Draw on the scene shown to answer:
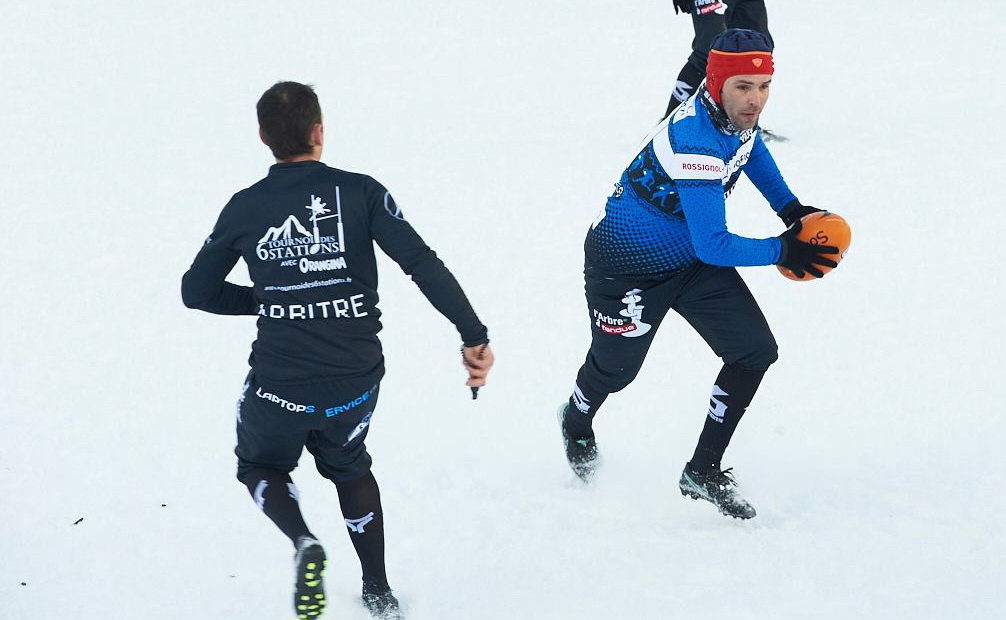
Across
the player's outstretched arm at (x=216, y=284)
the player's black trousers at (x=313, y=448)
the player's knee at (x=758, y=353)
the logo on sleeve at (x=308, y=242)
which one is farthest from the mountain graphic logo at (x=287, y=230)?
the player's knee at (x=758, y=353)

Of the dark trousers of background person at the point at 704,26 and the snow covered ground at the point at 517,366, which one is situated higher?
the dark trousers of background person at the point at 704,26

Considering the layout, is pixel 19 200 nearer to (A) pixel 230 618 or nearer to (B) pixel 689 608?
(A) pixel 230 618

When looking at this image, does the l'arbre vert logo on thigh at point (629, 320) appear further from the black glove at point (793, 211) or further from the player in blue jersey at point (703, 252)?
the black glove at point (793, 211)

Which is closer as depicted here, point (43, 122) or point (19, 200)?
point (19, 200)

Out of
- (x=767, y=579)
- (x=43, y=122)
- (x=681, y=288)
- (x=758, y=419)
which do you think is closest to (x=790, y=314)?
(x=758, y=419)

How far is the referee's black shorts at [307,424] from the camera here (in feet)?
10.3

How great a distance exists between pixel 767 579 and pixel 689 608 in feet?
1.09

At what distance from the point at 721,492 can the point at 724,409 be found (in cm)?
34

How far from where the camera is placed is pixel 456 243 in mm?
6613

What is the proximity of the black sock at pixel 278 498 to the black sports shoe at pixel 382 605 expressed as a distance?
1.63 ft

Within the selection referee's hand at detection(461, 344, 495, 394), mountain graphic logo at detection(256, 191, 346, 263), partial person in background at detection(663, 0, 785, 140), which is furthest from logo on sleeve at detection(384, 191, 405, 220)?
partial person in background at detection(663, 0, 785, 140)

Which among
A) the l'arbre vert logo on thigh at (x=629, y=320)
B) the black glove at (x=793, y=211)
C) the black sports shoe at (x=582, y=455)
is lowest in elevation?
the black sports shoe at (x=582, y=455)

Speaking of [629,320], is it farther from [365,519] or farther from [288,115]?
[288,115]

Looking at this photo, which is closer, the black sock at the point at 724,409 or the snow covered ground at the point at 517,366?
the snow covered ground at the point at 517,366
